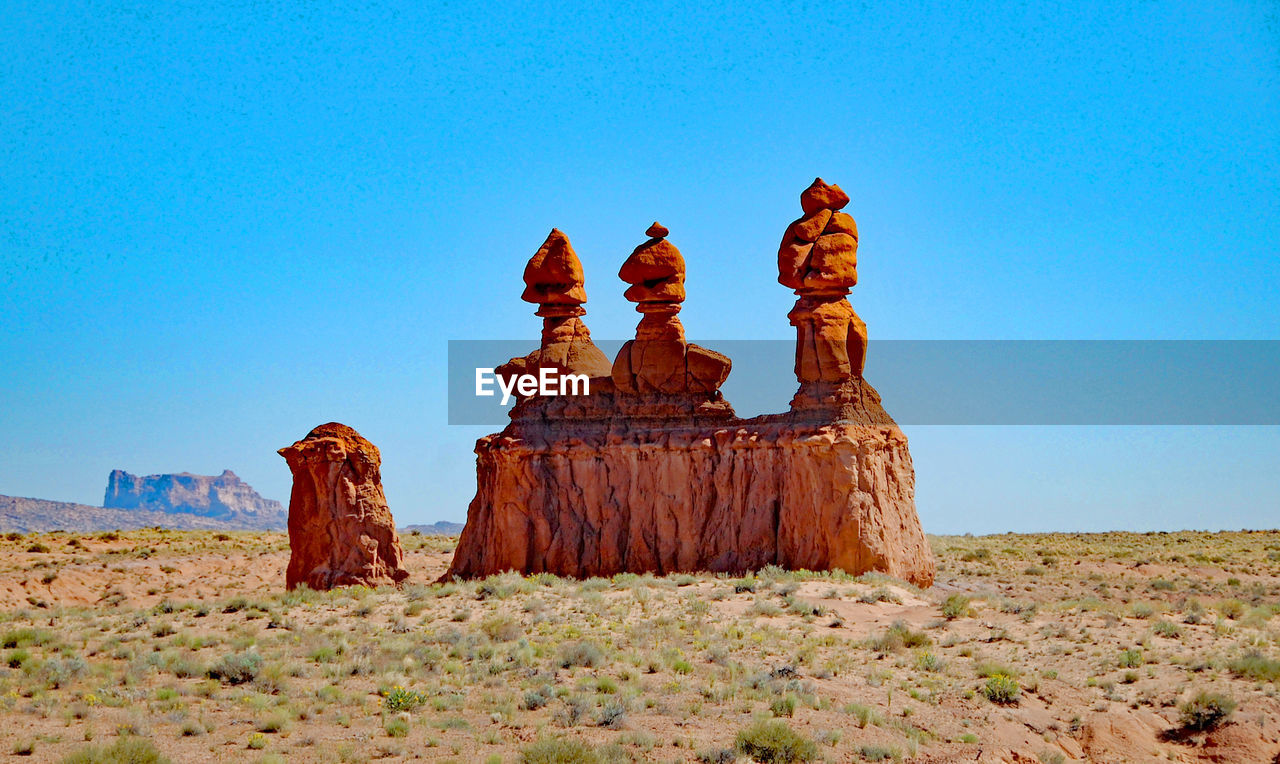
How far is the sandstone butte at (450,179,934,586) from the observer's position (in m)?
28.9

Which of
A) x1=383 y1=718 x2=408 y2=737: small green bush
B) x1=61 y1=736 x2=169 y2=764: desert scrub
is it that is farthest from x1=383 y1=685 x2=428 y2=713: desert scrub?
x1=61 y1=736 x2=169 y2=764: desert scrub

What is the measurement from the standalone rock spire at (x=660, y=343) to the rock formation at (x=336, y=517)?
286 inches

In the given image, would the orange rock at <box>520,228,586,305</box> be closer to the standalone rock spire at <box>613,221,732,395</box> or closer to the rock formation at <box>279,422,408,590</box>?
the standalone rock spire at <box>613,221,732,395</box>

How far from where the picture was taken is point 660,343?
3256 cm

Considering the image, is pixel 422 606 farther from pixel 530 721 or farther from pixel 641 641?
pixel 530 721

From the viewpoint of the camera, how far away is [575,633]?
2194 cm

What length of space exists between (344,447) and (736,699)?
15589 millimetres

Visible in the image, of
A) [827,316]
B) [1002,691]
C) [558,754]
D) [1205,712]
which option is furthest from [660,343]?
[558,754]

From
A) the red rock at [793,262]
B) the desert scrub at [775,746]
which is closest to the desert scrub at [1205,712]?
the desert scrub at [775,746]

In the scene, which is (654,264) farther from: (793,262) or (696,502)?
(696,502)

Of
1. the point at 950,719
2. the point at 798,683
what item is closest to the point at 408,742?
the point at 798,683

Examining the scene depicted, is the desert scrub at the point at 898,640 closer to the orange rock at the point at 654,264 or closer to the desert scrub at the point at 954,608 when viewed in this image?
the desert scrub at the point at 954,608

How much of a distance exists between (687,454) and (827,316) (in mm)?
5113

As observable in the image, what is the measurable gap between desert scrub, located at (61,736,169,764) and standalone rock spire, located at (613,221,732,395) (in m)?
19.8
